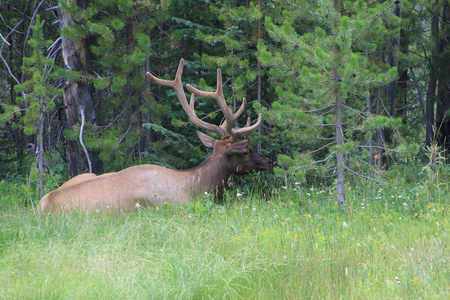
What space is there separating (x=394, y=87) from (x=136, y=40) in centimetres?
472

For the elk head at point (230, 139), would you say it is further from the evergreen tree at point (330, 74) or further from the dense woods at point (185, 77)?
the evergreen tree at point (330, 74)

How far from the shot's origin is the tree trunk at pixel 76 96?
9.45 m

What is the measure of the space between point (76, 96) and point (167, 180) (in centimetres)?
258

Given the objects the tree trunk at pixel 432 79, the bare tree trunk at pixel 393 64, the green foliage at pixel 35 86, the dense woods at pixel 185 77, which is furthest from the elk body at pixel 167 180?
the tree trunk at pixel 432 79

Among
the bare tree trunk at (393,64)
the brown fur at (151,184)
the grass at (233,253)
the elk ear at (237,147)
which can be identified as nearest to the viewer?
the grass at (233,253)

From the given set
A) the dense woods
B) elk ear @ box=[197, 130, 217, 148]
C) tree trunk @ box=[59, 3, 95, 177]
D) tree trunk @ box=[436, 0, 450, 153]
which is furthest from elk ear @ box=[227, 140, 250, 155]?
tree trunk @ box=[436, 0, 450, 153]

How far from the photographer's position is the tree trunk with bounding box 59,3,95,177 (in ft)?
31.0

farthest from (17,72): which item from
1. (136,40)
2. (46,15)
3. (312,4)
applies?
(312,4)

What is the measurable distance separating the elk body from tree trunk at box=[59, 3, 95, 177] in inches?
45.3

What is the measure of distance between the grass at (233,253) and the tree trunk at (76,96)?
2893mm

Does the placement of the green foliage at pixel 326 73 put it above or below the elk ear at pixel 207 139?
above

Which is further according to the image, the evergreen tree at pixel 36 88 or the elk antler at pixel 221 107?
the elk antler at pixel 221 107

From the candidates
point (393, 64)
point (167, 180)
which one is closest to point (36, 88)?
point (167, 180)

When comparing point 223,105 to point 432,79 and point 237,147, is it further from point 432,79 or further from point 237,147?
point 432,79
